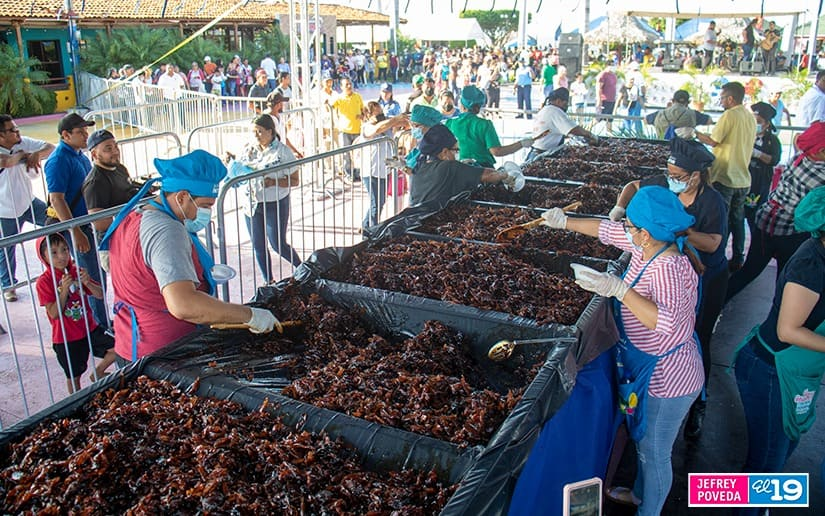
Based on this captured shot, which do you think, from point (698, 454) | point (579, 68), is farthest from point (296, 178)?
point (579, 68)

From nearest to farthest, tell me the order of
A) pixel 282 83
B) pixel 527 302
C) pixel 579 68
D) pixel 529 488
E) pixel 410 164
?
pixel 529 488, pixel 527 302, pixel 410 164, pixel 282 83, pixel 579 68

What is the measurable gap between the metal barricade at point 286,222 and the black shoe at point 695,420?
283 cm

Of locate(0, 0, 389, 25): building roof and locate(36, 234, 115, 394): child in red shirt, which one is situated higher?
locate(0, 0, 389, 25): building roof

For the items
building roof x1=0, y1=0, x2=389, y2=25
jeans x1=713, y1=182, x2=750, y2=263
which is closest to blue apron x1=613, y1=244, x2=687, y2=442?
jeans x1=713, y1=182, x2=750, y2=263

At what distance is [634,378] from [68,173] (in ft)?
14.5

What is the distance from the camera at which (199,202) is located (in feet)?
9.86

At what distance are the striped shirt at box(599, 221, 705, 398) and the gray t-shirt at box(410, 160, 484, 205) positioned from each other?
250cm

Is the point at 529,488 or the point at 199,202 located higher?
the point at 199,202

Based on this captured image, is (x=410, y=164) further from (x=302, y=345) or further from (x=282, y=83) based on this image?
(x=282, y=83)

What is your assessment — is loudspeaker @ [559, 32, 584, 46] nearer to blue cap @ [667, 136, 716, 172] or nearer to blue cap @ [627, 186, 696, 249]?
blue cap @ [667, 136, 716, 172]

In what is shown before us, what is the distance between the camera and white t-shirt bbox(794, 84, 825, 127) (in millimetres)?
9914

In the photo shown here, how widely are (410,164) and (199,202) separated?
3335mm

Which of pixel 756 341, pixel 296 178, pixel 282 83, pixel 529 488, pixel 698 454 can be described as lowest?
pixel 698 454

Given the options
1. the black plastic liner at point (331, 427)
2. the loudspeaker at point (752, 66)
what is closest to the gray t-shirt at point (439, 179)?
the black plastic liner at point (331, 427)
